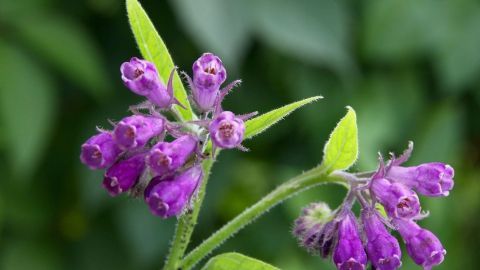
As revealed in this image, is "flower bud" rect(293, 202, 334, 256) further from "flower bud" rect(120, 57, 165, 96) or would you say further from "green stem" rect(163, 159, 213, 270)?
"flower bud" rect(120, 57, 165, 96)

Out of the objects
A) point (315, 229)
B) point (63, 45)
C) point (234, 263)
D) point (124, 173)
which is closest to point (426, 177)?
point (315, 229)

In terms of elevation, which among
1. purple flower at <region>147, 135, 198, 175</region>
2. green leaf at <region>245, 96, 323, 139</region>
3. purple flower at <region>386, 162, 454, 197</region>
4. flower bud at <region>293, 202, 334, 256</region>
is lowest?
flower bud at <region>293, 202, 334, 256</region>

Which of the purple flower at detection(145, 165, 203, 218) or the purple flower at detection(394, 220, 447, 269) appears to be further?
the purple flower at detection(394, 220, 447, 269)

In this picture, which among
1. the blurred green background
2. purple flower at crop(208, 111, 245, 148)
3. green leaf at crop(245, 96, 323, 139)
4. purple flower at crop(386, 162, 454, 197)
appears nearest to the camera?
purple flower at crop(208, 111, 245, 148)

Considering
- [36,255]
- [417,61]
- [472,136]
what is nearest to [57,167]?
[36,255]

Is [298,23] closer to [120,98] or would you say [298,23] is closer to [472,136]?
[120,98]

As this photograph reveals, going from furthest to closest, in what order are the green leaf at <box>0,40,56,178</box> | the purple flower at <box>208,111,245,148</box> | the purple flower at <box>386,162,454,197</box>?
the green leaf at <box>0,40,56,178</box>, the purple flower at <box>386,162,454,197</box>, the purple flower at <box>208,111,245,148</box>

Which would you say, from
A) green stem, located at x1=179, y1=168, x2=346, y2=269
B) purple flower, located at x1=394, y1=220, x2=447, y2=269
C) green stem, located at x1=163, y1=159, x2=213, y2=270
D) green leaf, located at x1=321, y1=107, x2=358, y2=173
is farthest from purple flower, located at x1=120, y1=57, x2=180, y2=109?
purple flower, located at x1=394, y1=220, x2=447, y2=269
